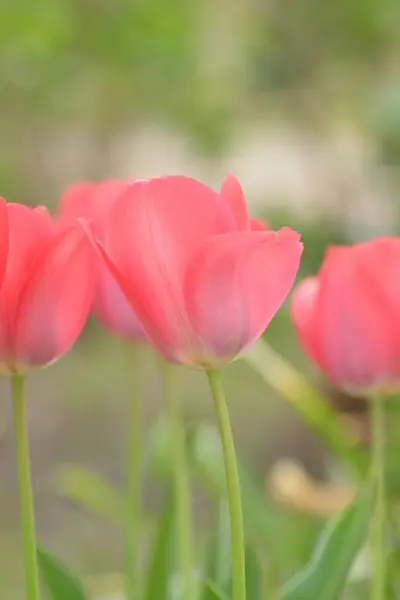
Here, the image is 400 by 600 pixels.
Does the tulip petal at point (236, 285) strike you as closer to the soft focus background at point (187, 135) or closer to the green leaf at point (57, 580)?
the green leaf at point (57, 580)

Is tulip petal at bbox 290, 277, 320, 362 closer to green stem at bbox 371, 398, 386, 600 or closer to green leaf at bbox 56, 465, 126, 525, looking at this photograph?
green stem at bbox 371, 398, 386, 600

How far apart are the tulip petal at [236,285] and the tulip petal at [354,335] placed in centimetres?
6

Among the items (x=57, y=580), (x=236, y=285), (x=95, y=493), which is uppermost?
(x=236, y=285)

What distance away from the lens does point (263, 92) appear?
132 centimetres

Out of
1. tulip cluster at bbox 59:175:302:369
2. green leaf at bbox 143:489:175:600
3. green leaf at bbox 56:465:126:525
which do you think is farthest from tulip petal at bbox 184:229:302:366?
green leaf at bbox 56:465:126:525

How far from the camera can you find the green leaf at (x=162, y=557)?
0.98 feet

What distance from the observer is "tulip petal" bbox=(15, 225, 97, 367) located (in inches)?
8.2

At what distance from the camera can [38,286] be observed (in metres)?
0.21

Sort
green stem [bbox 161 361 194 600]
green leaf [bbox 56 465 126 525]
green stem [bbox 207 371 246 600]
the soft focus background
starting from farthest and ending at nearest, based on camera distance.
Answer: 1. the soft focus background
2. green leaf [bbox 56 465 126 525]
3. green stem [bbox 161 361 194 600]
4. green stem [bbox 207 371 246 600]

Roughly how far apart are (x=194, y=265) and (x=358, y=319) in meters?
0.08

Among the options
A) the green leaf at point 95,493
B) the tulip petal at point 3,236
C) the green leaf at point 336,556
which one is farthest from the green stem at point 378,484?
the green leaf at point 95,493

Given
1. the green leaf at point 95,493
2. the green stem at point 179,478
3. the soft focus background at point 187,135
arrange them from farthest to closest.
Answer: the soft focus background at point 187,135
the green leaf at point 95,493
the green stem at point 179,478

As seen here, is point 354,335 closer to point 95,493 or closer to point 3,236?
point 3,236

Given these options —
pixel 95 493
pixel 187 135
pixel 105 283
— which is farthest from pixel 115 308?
pixel 187 135
